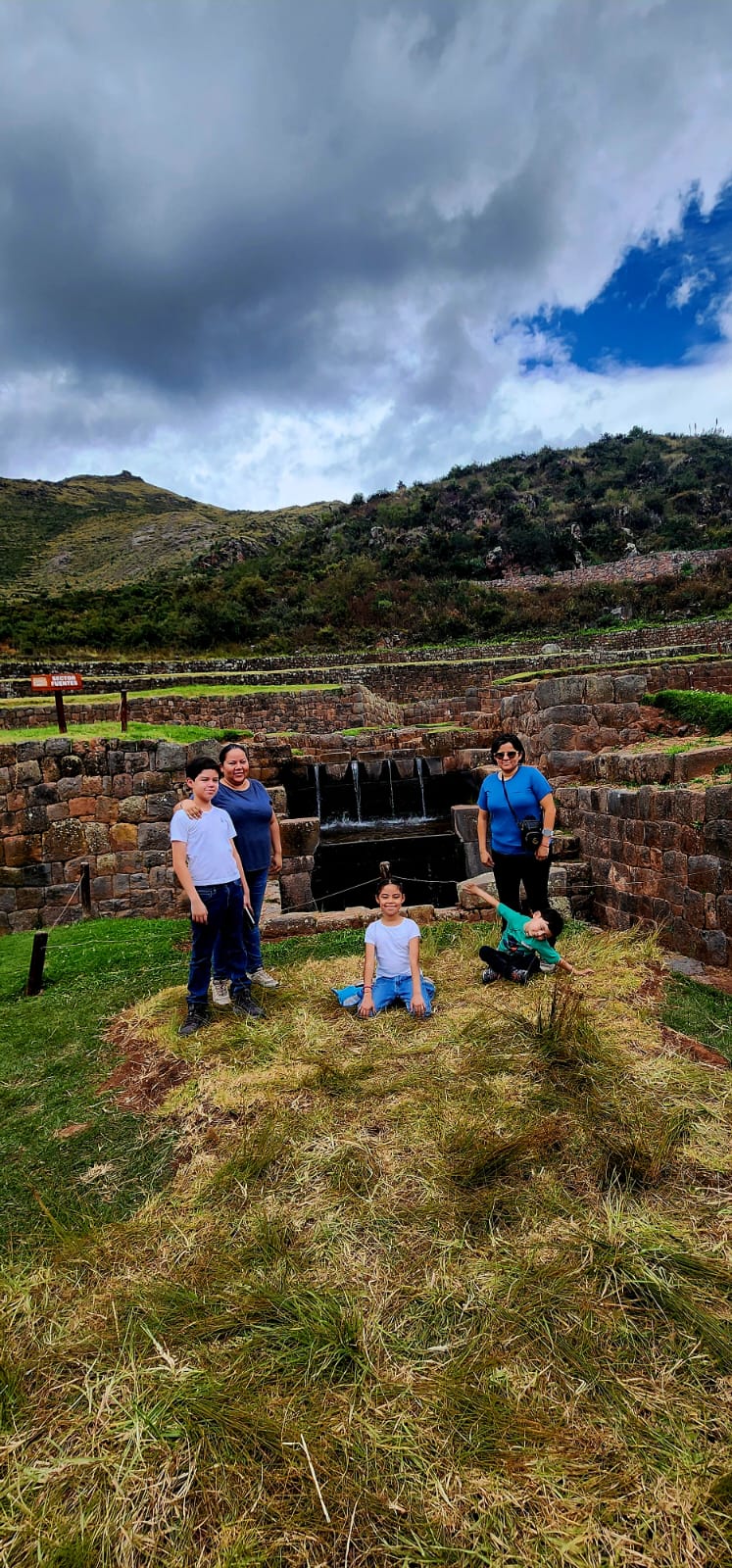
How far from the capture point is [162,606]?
1529 inches

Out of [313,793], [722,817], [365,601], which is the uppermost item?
[365,601]

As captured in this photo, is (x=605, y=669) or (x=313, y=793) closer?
(x=313, y=793)

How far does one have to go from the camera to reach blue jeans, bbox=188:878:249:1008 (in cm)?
448

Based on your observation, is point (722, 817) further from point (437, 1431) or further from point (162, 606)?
point (162, 606)

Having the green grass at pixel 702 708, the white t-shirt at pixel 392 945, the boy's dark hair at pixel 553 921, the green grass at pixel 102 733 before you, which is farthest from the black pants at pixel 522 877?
the green grass at pixel 102 733

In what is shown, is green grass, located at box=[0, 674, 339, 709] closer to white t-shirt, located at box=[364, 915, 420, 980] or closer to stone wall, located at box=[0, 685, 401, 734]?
stone wall, located at box=[0, 685, 401, 734]

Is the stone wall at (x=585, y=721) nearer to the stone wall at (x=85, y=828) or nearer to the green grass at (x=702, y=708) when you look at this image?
the green grass at (x=702, y=708)

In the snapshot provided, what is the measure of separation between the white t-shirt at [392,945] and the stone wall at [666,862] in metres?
2.99

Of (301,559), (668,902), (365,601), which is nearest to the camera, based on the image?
(668,902)

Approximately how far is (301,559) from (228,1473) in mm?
52808

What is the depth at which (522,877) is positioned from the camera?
5156 millimetres

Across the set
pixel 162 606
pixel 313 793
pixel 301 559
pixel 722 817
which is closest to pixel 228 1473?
pixel 722 817

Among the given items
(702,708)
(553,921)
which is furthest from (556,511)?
(553,921)

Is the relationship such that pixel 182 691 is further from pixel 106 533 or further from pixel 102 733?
pixel 106 533
